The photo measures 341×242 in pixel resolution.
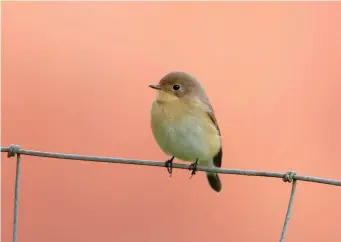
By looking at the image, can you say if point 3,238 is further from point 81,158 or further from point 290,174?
point 290,174

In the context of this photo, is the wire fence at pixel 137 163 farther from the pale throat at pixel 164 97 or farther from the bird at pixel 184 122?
the pale throat at pixel 164 97

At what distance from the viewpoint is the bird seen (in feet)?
8.12

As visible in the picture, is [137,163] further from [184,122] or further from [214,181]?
[214,181]

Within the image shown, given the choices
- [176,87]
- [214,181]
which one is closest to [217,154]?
[214,181]

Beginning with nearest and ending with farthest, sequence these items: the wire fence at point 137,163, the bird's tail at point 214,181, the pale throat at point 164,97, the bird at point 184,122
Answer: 1. the wire fence at point 137,163
2. the bird at point 184,122
3. the pale throat at point 164,97
4. the bird's tail at point 214,181

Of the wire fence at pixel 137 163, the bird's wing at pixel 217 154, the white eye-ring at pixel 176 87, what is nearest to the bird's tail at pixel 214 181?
the bird's wing at pixel 217 154

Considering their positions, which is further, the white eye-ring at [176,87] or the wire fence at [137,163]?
the white eye-ring at [176,87]

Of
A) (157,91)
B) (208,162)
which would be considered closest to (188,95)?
(157,91)

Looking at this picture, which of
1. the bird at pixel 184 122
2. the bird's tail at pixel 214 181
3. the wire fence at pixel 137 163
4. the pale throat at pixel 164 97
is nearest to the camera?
the wire fence at pixel 137 163

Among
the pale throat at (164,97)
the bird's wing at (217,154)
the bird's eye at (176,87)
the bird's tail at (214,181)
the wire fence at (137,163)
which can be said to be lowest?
the wire fence at (137,163)

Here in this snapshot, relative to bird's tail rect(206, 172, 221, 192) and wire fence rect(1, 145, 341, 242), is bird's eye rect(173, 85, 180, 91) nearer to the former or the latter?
bird's tail rect(206, 172, 221, 192)

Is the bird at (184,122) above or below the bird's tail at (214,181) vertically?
above

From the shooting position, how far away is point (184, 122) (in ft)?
8.21

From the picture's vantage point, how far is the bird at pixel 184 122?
2.47 meters
